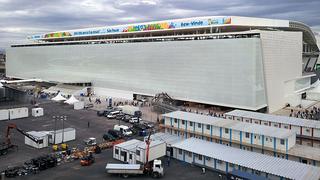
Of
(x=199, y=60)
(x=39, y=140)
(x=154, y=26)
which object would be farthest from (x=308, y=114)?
(x=39, y=140)

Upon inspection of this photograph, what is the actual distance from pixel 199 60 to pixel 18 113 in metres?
27.0

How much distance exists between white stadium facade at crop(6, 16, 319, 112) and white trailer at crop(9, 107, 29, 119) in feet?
68.6

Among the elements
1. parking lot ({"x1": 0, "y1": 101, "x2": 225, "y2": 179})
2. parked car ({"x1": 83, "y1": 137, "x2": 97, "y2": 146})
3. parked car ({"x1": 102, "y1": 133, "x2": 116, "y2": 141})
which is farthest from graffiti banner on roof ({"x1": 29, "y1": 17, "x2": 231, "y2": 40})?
parked car ({"x1": 83, "y1": 137, "x2": 97, "y2": 146})

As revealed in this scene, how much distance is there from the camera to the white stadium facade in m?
42.7

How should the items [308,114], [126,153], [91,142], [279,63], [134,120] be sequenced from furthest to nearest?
[279,63], [308,114], [134,120], [91,142], [126,153]

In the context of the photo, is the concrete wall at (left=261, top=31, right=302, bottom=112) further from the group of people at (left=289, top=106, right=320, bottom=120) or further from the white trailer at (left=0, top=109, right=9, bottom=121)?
the white trailer at (left=0, top=109, right=9, bottom=121)

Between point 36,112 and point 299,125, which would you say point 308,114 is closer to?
point 299,125

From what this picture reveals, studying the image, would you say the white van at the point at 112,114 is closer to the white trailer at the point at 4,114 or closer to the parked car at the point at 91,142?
the parked car at the point at 91,142

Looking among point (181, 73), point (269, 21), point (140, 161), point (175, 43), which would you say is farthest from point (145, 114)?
point (269, 21)

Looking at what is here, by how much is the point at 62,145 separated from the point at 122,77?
34.0 metres

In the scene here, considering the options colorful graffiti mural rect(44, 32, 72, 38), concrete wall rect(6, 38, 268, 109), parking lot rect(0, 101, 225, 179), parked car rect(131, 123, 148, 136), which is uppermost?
colorful graffiti mural rect(44, 32, 72, 38)

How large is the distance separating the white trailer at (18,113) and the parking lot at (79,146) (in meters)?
1.16

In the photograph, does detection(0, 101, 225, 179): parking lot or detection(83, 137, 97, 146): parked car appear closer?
detection(0, 101, 225, 179): parking lot

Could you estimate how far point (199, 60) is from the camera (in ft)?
157
